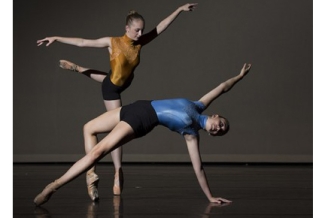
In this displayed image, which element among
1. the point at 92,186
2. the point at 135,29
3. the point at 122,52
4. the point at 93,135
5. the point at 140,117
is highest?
the point at 135,29

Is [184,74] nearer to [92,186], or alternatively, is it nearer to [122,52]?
[122,52]

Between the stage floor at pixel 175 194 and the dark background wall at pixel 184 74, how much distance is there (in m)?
0.77

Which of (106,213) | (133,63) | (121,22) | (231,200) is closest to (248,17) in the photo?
(121,22)

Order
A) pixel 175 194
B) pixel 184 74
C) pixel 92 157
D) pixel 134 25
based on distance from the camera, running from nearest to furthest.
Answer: pixel 92 157
pixel 175 194
pixel 134 25
pixel 184 74

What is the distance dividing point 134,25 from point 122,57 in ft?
0.81

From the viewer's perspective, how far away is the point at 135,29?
4.32 m

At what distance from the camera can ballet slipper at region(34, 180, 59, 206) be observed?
3451mm

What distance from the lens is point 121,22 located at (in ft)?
25.0

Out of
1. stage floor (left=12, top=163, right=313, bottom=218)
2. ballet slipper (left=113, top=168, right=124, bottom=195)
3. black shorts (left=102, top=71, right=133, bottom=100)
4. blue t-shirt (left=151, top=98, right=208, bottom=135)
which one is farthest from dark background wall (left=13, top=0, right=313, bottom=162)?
blue t-shirt (left=151, top=98, right=208, bottom=135)

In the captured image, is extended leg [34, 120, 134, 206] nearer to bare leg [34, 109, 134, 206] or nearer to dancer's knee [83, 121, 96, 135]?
bare leg [34, 109, 134, 206]

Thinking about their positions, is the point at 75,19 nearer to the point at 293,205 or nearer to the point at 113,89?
the point at 113,89

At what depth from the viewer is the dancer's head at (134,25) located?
427 cm

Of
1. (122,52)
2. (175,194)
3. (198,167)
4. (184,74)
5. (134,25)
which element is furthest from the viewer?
(184,74)

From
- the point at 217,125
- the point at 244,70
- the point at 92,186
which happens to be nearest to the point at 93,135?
the point at 92,186
